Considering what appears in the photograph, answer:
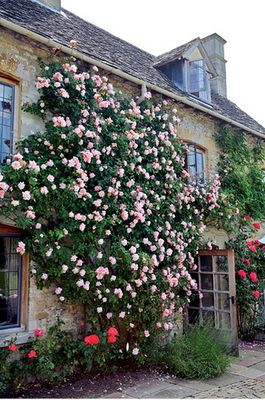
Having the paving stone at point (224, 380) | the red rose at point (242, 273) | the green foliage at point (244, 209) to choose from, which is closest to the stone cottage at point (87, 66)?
the green foliage at point (244, 209)

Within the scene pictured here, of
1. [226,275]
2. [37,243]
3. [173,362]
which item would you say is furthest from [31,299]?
[226,275]

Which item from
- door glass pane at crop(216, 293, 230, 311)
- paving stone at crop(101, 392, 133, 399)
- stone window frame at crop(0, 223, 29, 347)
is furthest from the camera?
door glass pane at crop(216, 293, 230, 311)

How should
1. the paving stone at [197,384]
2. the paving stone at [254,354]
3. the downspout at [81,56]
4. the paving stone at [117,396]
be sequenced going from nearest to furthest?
the paving stone at [117,396], the paving stone at [197,384], the downspout at [81,56], the paving stone at [254,354]

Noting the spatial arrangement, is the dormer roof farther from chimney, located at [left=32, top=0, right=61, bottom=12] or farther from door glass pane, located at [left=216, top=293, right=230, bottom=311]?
door glass pane, located at [left=216, top=293, right=230, bottom=311]

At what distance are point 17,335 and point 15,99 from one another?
3.83 metres

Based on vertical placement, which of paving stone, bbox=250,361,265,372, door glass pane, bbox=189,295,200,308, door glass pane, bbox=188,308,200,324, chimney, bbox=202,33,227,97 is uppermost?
chimney, bbox=202,33,227,97

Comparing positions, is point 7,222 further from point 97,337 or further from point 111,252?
point 97,337

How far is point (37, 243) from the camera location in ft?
19.2

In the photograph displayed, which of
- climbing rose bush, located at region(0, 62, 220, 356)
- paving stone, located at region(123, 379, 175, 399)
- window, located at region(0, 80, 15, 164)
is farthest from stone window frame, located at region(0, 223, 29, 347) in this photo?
paving stone, located at region(123, 379, 175, 399)

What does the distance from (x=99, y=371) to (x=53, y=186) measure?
319 cm

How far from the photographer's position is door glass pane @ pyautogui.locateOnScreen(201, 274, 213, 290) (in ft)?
27.1

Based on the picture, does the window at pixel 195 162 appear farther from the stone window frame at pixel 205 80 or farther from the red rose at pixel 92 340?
the red rose at pixel 92 340

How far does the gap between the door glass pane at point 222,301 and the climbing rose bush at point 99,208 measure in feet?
2.35

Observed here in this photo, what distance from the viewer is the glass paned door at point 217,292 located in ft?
25.1
